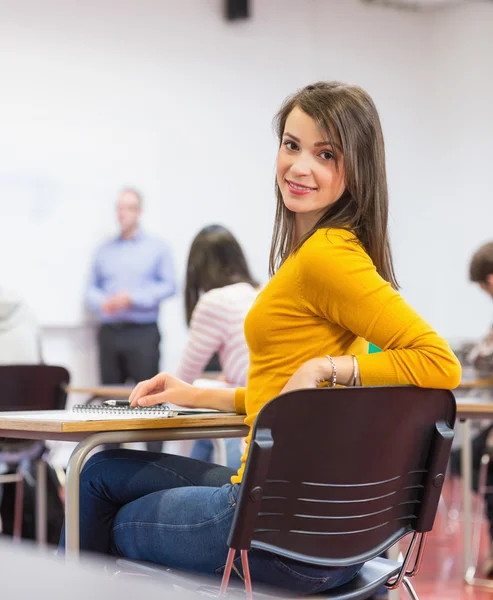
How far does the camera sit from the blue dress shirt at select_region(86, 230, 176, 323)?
6531 mm

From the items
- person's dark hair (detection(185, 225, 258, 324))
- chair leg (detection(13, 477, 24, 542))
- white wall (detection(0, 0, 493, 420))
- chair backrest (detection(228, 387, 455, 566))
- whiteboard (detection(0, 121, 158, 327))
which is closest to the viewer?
chair backrest (detection(228, 387, 455, 566))

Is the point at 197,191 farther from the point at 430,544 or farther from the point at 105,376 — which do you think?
the point at 430,544

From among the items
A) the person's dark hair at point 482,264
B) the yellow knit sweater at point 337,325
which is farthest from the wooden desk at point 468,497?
the yellow knit sweater at point 337,325

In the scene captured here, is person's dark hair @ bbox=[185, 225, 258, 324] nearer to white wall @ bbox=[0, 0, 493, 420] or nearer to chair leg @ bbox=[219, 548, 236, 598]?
chair leg @ bbox=[219, 548, 236, 598]

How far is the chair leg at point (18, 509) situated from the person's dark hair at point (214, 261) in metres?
1.27

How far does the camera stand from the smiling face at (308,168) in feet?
5.22

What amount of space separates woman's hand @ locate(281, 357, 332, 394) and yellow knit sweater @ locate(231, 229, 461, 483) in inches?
2.2

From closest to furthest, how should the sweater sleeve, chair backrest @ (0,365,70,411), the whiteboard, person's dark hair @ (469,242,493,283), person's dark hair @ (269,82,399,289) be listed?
the sweater sleeve
person's dark hair @ (269,82,399,289)
chair backrest @ (0,365,70,411)
person's dark hair @ (469,242,493,283)
the whiteboard

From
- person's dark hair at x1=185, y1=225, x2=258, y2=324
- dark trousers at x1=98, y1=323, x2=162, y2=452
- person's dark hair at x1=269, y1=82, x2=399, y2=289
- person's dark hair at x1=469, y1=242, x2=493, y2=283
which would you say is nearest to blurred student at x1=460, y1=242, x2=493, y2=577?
person's dark hair at x1=469, y1=242, x2=493, y2=283

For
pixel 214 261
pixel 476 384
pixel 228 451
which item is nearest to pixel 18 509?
pixel 228 451

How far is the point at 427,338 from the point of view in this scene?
1.42 meters

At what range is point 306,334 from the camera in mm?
1501

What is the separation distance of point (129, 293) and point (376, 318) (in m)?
5.17

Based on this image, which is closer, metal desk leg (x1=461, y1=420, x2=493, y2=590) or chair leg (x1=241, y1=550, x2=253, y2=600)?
chair leg (x1=241, y1=550, x2=253, y2=600)
